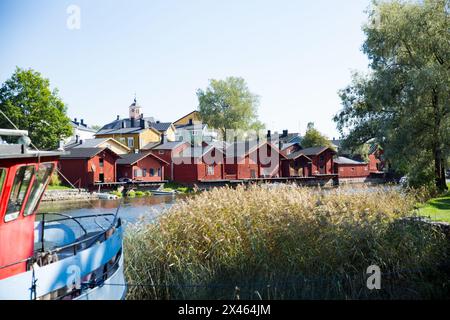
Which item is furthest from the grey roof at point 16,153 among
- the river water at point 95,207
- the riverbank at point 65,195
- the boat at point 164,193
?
the boat at point 164,193

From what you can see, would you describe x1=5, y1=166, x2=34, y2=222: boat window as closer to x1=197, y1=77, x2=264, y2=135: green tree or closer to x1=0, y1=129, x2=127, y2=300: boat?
x1=0, y1=129, x2=127, y2=300: boat

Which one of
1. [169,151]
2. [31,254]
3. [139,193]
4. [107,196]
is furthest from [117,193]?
[31,254]

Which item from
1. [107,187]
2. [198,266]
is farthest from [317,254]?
[107,187]

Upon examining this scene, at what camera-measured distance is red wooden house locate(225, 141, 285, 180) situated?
210 ft

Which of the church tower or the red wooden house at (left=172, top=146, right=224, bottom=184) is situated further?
the church tower

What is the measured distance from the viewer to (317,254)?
10.0 metres

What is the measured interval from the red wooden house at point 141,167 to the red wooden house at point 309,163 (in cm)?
1912

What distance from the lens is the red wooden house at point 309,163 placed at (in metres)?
68.7

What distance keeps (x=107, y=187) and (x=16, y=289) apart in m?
47.1

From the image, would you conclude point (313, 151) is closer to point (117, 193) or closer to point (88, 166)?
point (117, 193)

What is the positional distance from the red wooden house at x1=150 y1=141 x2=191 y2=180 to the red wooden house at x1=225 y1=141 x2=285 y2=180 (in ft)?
22.9

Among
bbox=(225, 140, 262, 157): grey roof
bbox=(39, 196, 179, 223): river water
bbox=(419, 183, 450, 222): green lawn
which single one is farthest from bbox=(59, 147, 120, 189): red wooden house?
bbox=(419, 183, 450, 222): green lawn

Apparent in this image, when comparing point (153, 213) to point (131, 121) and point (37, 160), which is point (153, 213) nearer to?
point (37, 160)

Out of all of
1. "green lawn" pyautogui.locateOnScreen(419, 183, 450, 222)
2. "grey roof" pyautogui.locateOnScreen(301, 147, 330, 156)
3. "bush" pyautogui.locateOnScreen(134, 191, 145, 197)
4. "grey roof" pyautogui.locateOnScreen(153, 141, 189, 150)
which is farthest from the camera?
"grey roof" pyautogui.locateOnScreen(301, 147, 330, 156)
